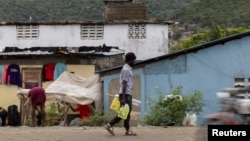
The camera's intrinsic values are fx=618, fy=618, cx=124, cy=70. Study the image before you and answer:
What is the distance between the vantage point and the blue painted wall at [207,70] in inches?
766

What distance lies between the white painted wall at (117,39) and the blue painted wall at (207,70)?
35.1 feet

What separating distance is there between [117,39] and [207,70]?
1174 centimetres

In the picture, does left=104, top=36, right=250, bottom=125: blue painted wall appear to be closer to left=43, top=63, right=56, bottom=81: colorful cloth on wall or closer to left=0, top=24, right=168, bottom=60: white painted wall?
left=43, top=63, right=56, bottom=81: colorful cloth on wall

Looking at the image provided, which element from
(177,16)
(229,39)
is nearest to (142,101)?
(229,39)

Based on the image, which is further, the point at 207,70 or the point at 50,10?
the point at 50,10

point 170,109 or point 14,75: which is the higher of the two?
point 14,75

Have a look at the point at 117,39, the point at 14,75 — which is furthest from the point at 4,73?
the point at 117,39

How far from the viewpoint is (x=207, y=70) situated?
1980cm

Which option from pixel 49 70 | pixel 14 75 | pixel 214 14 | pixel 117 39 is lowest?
pixel 14 75

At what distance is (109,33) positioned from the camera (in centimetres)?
3111

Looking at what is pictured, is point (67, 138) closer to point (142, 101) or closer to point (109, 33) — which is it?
point (142, 101)

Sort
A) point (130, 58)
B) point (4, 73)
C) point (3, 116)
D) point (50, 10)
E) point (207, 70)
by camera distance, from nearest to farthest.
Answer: point (130, 58)
point (207, 70)
point (3, 116)
point (4, 73)
point (50, 10)

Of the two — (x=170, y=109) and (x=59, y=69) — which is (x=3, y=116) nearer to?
(x=59, y=69)

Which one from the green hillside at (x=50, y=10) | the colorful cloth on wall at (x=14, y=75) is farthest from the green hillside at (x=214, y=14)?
the colorful cloth on wall at (x=14, y=75)
